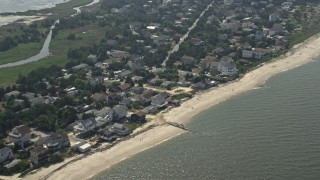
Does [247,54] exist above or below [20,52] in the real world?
below

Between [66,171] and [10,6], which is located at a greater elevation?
[10,6]

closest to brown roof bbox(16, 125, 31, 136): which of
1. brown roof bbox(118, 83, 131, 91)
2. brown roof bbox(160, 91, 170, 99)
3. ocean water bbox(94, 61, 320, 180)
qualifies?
ocean water bbox(94, 61, 320, 180)

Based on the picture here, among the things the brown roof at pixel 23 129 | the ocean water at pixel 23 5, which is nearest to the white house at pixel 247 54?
the brown roof at pixel 23 129

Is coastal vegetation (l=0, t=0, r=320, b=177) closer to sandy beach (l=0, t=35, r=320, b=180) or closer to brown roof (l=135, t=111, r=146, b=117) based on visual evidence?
brown roof (l=135, t=111, r=146, b=117)

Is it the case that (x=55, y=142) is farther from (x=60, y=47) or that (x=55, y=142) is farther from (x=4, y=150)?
(x=60, y=47)

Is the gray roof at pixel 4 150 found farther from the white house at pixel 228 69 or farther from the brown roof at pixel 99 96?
the white house at pixel 228 69

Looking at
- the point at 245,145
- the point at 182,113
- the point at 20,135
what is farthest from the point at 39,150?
the point at 245,145

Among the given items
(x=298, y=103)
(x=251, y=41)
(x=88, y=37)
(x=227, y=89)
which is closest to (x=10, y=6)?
(x=88, y=37)

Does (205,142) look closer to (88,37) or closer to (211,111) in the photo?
(211,111)
